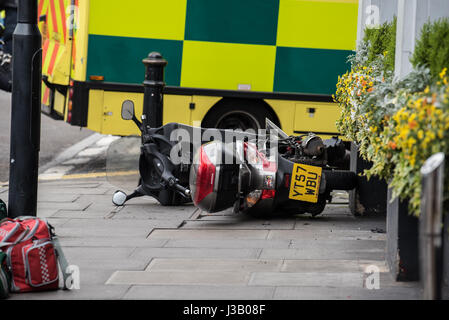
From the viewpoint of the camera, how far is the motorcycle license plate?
7598mm

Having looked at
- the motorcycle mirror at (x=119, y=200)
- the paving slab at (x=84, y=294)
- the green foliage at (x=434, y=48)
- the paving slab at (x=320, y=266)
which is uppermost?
the green foliage at (x=434, y=48)

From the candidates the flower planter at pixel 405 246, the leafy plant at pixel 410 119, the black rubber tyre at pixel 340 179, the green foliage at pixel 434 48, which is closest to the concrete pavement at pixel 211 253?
the flower planter at pixel 405 246

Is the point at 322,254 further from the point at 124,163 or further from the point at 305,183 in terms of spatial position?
the point at 124,163

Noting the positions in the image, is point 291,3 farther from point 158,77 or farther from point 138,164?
point 138,164

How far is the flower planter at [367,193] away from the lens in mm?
7910

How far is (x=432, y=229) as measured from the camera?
3611mm

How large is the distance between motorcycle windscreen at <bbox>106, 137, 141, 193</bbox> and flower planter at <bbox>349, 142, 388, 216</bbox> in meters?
2.23

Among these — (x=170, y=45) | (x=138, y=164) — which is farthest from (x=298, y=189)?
(x=170, y=45)

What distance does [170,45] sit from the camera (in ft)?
35.5

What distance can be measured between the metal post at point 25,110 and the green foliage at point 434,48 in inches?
116

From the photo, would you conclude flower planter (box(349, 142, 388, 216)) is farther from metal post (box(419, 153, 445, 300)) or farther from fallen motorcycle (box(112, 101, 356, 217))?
metal post (box(419, 153, 445, 300))

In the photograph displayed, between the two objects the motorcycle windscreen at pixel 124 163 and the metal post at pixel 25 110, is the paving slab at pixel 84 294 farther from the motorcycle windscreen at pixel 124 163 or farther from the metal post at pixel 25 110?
the motorcycle windscreen at pixel 124 163

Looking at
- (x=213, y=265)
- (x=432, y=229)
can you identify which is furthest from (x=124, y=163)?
(x=432, y=229)

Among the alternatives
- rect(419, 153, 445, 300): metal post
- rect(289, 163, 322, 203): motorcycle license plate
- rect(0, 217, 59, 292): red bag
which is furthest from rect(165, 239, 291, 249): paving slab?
rect(419, 153, 445, 300): metal post
